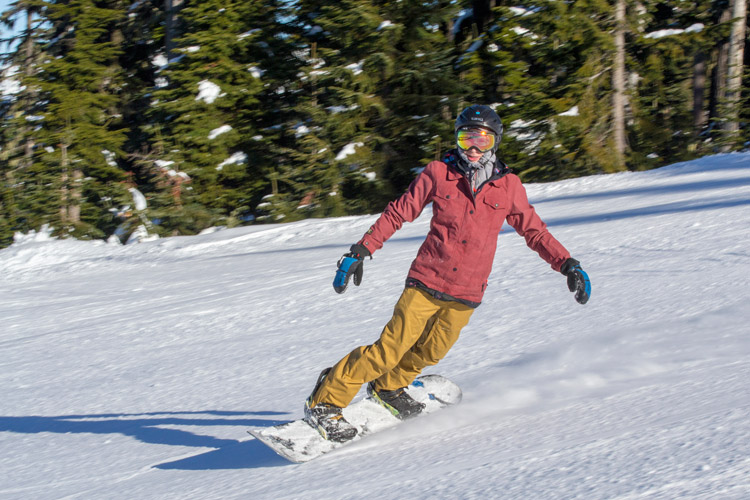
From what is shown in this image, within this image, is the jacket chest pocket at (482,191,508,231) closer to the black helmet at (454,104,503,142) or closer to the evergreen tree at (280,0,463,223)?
the black helmet at (454,104,503,142)

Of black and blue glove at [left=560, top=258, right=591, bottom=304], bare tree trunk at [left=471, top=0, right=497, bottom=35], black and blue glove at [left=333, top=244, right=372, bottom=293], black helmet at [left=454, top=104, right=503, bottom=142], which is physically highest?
bare tree trunk at [left=471, top=0, right=497, bottom=35]

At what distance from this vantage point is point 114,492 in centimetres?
335

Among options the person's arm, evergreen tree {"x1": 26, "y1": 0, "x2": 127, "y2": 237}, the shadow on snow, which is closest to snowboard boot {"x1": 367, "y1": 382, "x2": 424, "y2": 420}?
the shadow on snow

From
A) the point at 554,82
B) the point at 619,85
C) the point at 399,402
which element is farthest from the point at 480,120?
the point at 554,82

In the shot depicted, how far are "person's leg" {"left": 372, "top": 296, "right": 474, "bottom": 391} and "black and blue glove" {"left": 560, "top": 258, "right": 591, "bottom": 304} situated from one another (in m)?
0.50

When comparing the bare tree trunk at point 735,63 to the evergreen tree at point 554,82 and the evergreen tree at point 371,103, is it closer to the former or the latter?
the evergreen tree at point 554,82

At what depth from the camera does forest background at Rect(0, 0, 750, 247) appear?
51.7ft

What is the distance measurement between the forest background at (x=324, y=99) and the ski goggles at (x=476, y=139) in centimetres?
1287

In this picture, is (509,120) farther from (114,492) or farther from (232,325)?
(114,492)

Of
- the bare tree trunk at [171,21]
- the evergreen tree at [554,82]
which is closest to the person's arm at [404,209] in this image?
the evergreen tree at [554,82]

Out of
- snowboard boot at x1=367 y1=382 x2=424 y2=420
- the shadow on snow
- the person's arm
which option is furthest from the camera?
snowboard boot at x1=367 y1=382 x2=424 y2=420

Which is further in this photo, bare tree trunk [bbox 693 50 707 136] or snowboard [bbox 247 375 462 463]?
bare tree trunk [bbox 693 50 707 136]

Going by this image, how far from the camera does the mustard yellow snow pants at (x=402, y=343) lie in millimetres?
3369

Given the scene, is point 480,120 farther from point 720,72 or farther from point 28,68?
point 28,68
